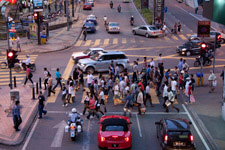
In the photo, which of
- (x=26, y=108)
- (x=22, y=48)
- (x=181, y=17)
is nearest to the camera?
(x=26, y=108)

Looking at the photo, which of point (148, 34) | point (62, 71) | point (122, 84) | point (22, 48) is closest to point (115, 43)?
point (148, 34)

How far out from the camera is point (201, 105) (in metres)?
22.8

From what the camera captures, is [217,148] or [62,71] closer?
[217,148]

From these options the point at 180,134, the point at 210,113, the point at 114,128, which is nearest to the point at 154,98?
the point at 210,113

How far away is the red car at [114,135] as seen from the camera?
15750 mm

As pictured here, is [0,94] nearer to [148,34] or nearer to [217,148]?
[217,148]

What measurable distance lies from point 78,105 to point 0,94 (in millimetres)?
5753

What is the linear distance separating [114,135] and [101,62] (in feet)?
47.5

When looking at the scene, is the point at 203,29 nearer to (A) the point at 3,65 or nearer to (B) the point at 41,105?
(B) the point at 41,105

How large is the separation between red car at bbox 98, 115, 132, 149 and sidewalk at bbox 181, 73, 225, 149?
4.02 metres

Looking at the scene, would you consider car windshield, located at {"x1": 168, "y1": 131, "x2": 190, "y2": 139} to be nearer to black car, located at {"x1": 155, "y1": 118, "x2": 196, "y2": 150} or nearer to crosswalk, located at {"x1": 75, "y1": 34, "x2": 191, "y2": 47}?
black car, located at {"x1": 155, "y1": 118, "x2": 196, "y2": 150}

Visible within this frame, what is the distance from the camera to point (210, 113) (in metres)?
21.4

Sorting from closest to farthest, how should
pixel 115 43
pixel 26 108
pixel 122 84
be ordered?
pixel 26 108 → pixel 122 84 → pixel 115 43

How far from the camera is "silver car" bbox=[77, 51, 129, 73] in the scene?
29.6 metres
